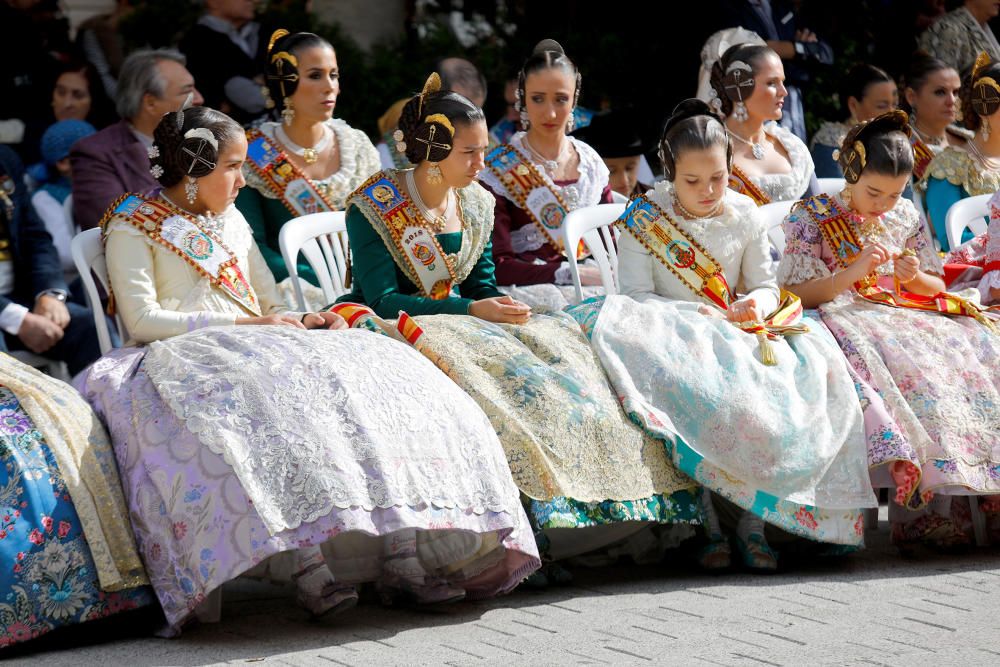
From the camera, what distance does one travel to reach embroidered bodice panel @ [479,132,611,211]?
6.02 meters

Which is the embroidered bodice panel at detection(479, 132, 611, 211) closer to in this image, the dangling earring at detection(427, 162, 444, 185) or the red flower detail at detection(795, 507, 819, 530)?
the dangling earring at detection(427, 162, 444, 185)

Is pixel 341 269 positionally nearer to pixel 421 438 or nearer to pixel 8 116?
pixel 421 438

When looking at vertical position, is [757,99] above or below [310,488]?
above

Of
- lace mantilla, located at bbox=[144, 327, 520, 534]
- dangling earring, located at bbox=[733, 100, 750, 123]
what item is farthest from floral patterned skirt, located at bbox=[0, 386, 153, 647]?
dangling earring, located at bbox=[733, 100, 750, 123]

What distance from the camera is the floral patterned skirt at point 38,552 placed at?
152 inches

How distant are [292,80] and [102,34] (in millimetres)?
2918

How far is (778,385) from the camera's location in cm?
471

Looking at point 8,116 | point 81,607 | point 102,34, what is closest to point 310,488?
point 81,607

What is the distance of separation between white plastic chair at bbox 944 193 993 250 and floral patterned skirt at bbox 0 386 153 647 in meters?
3.38

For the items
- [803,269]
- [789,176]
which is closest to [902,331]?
[803,269]

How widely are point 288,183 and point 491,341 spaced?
160cm

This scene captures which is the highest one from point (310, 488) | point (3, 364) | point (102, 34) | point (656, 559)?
point (102, 34)

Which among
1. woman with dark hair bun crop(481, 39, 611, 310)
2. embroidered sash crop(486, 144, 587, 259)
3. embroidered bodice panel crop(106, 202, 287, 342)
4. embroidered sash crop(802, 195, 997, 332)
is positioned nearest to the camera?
embroidered bodice panel crop(106, 202, 287, 342)

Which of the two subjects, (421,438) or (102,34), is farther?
(102,34)
